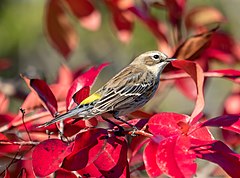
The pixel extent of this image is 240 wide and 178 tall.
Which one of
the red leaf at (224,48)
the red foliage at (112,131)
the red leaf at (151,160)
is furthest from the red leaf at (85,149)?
the red leaf at (224,48)

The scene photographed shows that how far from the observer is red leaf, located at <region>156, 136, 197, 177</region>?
4.19ft

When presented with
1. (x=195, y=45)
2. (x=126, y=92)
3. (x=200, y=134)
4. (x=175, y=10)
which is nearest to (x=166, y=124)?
(x=200, y=134)

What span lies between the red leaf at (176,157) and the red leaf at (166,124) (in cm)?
5

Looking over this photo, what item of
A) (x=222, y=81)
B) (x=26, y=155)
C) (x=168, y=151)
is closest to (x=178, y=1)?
(x=26, y=155)

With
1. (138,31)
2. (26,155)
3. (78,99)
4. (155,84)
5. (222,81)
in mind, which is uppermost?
(78,99)

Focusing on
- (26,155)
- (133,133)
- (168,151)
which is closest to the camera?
(168,151)

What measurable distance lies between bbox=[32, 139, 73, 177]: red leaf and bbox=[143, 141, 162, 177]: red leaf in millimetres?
182

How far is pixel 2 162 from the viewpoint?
161 centimetres

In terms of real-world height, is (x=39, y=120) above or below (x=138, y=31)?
above

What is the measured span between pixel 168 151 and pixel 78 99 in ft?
1.23

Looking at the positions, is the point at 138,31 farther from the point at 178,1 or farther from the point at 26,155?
the point at 26,155

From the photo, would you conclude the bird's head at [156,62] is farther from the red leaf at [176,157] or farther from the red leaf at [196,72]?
the red leaf at [176,157]

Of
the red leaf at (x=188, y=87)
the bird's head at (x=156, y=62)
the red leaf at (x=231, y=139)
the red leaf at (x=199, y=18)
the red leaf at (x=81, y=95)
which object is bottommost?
the red leaf at (x=231, y=139)

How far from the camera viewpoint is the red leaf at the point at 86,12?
2.33m
